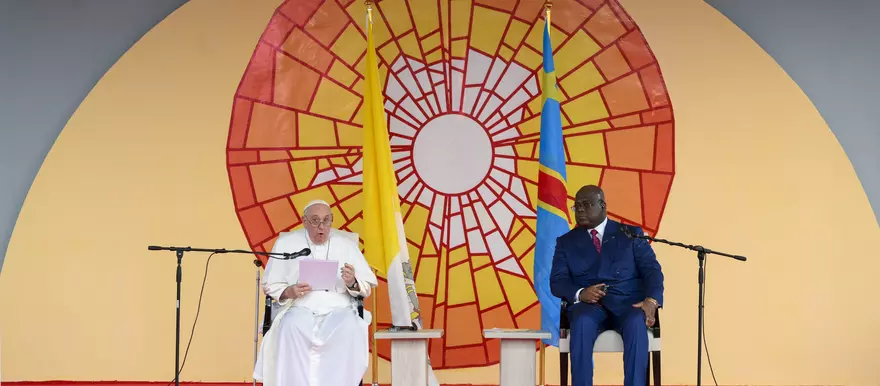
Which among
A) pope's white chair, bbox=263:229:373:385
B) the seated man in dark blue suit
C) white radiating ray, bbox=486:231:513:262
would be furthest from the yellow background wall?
the seated man in dark blue suit

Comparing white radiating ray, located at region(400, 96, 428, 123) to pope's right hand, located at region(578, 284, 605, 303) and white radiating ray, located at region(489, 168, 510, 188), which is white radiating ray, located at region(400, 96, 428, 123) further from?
pope's right hand, located at region(578, 284, 605, 303)

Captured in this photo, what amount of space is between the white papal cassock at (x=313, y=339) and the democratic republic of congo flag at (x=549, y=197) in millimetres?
1105

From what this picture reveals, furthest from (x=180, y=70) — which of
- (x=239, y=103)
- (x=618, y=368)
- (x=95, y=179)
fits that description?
(x=618, y=368)

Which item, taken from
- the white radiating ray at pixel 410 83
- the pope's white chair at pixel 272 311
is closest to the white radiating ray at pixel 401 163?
the white radiating ray at pixel 410 83

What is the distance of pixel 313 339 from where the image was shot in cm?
473

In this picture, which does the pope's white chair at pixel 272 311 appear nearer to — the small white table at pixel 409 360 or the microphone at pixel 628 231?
the small white table at pixel 409 360

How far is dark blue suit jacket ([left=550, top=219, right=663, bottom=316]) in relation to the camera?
4828 millimetres

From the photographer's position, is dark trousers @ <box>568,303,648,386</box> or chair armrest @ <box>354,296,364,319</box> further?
chair armrest @ <box>354,296,364,319</box>

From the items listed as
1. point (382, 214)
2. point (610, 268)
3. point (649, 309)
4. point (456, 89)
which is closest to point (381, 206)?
point (382, 214)

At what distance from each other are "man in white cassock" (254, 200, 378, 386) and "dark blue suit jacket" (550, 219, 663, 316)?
1124 millimetres

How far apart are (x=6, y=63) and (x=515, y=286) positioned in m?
3.77

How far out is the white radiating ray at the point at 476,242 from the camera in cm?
592

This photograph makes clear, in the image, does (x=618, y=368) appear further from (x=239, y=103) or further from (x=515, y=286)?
(x=239, y=103)

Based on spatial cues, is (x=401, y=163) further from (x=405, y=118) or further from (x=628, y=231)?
(x=628, y=231)
